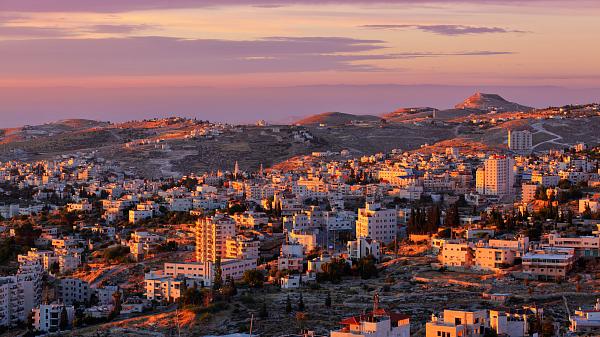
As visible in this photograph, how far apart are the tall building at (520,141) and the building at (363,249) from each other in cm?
3996

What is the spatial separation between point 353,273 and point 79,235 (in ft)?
56.6

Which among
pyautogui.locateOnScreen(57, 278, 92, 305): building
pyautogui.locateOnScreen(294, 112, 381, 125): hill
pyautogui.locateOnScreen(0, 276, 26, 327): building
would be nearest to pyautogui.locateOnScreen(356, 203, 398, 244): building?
pyautogui.locateOnScreen(57, 278, 92, 305): building

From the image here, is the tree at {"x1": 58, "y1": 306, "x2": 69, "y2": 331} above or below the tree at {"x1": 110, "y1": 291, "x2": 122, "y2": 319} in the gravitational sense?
below

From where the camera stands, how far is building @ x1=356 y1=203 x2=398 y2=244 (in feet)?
134

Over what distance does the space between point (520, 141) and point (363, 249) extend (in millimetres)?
41259

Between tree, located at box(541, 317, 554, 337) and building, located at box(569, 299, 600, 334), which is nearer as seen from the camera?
tree, located at box(541, 317, 554, 337)

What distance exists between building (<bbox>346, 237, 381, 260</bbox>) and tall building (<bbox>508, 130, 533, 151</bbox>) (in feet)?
131

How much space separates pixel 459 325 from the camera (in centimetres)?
2283

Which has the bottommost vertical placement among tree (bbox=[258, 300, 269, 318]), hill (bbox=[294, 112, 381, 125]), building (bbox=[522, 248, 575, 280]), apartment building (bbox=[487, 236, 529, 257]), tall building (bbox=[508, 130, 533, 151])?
tree (bbox=[258, 300, 269, 318])

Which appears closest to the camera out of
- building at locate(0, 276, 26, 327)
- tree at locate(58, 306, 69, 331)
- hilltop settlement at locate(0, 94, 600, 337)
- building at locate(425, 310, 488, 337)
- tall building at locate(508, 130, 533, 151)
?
building at locate(425, 310, 488, 337)

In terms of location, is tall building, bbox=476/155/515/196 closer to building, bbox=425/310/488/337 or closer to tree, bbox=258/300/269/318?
tree, bbox=258/300/269/318

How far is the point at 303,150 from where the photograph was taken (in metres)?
85.0

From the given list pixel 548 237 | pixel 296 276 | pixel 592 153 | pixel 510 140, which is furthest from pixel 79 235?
pixel 510 140

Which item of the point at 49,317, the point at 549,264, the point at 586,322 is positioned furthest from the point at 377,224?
the point at 586,322
